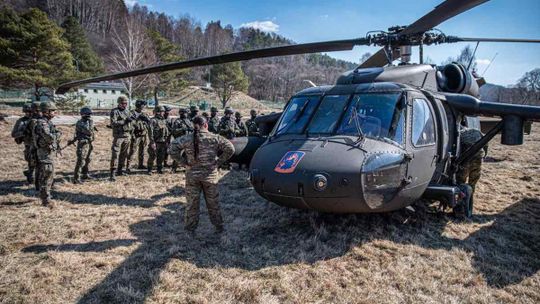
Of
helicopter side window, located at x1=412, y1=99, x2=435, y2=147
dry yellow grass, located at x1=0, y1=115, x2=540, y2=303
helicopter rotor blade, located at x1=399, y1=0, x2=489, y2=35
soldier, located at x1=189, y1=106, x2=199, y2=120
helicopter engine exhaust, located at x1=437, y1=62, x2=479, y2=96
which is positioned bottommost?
dry yellow grass, located at x1=0, y1=115, x2=540, y2=303

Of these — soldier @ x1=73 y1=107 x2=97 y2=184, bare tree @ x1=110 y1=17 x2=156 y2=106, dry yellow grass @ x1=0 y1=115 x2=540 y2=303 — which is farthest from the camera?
bare tree @ x1=110 y1=17 x2=156 y2=106

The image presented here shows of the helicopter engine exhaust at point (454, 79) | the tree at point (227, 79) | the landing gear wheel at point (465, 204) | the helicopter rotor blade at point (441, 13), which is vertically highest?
the tree at point (227, 79)

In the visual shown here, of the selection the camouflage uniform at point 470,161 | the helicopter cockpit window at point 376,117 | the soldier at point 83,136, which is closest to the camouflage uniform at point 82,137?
the soldier at point 83,136

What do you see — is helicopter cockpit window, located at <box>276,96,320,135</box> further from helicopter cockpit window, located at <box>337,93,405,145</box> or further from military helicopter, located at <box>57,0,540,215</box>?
helicopter cockpit window, located at <box>337,93,405,145</box>

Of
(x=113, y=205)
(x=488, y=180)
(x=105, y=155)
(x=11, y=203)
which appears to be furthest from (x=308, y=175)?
(x=105, y=155)

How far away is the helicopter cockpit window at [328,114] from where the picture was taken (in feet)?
16.6

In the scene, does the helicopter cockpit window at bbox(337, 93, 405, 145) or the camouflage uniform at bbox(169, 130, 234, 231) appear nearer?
the helicopter cockpit window at bbox(337, 93, 405, 145)

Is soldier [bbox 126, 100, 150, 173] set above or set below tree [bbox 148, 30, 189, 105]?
below

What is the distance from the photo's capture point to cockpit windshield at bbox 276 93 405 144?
190 inches

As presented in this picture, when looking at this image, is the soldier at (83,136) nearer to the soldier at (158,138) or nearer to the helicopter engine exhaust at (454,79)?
the soldier at (158,138)

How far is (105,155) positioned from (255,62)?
94.9 meters

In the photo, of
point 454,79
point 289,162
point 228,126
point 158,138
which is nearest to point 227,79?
point 228,126

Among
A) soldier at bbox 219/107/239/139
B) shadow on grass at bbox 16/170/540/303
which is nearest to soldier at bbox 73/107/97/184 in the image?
shadow on grass at bbox 16/170/540/303

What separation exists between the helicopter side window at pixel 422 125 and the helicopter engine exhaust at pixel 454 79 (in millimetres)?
1487
